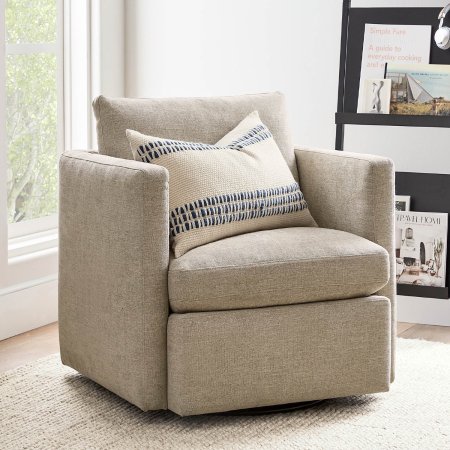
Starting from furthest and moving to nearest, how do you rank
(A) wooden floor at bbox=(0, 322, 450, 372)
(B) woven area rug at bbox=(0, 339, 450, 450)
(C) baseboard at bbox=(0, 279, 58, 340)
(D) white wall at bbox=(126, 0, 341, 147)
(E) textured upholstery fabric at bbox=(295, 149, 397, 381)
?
(D) white wall at bbox=(126, 0, 341, 147), (C) baseboard at bbox=(0, 279, 58, 340), (A) wooden floor at bbox=(0, 322, 450, 372), (E) textured upholstery fabric at bbox=(295, 149, 397, 381), (B) woven area rug at bbox=(0, 339, 450, 450)

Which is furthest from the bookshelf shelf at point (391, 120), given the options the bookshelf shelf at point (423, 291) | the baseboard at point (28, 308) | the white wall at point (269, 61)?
the baseboard at point (28, 308)

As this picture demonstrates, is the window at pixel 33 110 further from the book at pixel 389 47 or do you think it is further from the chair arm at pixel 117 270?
the book at pixel 389 47

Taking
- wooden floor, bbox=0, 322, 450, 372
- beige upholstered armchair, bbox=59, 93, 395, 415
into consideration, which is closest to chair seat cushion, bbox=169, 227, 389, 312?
beige upholstered armchair, bbox=59, 93, 395, 415

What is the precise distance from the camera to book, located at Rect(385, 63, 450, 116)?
3.41 meters

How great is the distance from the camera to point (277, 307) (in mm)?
2471

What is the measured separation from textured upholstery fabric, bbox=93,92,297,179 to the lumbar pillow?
0.10 metres

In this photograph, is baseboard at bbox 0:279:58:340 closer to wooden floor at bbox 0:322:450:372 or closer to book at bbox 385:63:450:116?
wooden floor at bbox 0:322:450:372

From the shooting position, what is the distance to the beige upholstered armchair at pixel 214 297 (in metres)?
2.40

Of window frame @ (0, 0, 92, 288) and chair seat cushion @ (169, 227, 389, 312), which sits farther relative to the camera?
window frame @ (0, 0, 92, 288)

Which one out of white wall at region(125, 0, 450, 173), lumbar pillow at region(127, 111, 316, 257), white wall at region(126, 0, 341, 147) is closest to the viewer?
lumbar pillow at region(127, 111, 316, 257)

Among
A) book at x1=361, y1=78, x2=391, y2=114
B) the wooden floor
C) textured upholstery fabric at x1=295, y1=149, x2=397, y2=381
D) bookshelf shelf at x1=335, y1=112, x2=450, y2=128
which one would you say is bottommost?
the wooden floor

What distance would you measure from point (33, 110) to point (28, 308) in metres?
0.79

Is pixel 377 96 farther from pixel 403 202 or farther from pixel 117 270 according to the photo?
pixel 117 270

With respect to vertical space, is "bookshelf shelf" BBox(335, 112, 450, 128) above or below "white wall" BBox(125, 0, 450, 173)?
below
